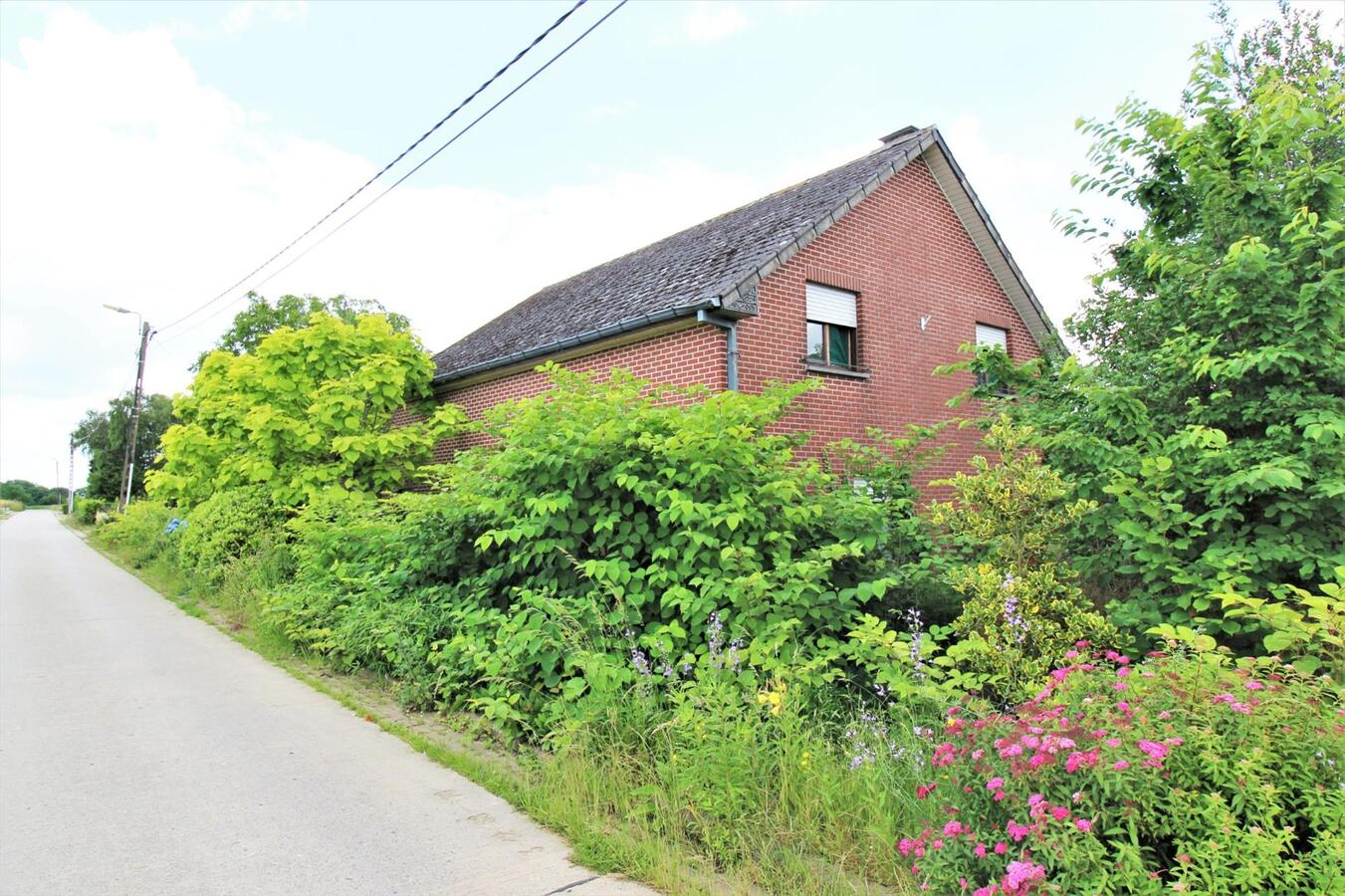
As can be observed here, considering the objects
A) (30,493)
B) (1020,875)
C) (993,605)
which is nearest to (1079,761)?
(1020,875)

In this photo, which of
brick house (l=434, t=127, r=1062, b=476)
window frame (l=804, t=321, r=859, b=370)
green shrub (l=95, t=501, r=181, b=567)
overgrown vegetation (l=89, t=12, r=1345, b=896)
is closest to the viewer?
overgrown vegetation (l=89, t=12, r=1345, b=896)

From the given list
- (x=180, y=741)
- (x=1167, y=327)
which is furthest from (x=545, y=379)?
(x=1167, y=327)

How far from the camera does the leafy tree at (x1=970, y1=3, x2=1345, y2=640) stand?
471 centimetres

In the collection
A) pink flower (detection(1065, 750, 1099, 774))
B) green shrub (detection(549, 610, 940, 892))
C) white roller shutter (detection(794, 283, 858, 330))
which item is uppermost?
white roller shutter (detection(794, 283, 858, 330))

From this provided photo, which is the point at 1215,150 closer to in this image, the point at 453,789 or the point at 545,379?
the point at 453,789

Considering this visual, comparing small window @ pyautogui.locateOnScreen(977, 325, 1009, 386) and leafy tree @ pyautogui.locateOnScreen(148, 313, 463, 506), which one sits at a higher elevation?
small window @ pyautogui.locateOnScreen(977, 325, 1009, 386)

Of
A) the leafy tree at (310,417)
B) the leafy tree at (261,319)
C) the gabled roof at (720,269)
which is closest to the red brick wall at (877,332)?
the gabled roof at (720,269)

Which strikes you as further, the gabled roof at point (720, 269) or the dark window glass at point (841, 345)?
the dark window glass at point (841, 345)

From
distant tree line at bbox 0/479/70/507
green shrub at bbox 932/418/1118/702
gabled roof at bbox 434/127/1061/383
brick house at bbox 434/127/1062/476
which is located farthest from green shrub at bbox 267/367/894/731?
distant tree line at bbox 0/479/70/507

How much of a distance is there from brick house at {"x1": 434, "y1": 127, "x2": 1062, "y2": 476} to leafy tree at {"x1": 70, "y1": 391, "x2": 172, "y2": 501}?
167ft

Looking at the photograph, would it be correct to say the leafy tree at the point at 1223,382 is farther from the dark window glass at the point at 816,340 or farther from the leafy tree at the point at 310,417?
the leafy tree at the point at 310,417

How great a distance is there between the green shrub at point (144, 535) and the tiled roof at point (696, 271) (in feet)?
26.4

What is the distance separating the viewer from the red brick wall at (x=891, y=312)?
1060 cm

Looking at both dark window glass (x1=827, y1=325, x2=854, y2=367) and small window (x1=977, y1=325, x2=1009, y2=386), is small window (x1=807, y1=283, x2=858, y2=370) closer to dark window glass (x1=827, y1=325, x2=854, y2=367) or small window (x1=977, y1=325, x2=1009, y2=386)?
dark window glass (x1=827, y1=325, x2=854, y2=367)
